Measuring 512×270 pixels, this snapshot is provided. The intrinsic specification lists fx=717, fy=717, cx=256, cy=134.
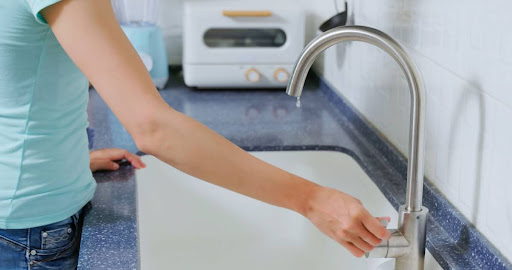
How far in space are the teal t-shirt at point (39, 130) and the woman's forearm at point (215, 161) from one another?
28 cm

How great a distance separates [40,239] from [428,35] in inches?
29.5

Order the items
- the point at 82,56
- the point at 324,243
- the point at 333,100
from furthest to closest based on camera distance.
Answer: the point at 333,100 → the point at 324,243 → the point at 82,56

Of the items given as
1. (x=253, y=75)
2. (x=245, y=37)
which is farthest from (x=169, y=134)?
(x=245, y=37)

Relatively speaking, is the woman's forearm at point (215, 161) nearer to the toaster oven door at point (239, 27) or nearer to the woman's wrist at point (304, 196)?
the woman's wrist at point (304, 196)

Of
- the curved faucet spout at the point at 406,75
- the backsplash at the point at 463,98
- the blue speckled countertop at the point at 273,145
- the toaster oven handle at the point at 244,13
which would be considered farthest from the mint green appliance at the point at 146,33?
the curved faucet spout at the point at 406,75

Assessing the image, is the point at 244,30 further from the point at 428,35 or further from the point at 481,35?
the point at 481,35

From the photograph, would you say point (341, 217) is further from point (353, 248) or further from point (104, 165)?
point (104, 165)

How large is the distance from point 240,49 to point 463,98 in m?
0.97

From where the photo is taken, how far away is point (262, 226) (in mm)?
1569

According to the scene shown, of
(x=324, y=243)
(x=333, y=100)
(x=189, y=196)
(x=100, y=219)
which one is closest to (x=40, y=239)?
(x=100, y=219)

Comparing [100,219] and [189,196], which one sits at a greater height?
[100,219]

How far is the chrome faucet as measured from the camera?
1013 mm

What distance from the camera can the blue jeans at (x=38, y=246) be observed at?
3.87ft

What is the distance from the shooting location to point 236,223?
1565 mm
